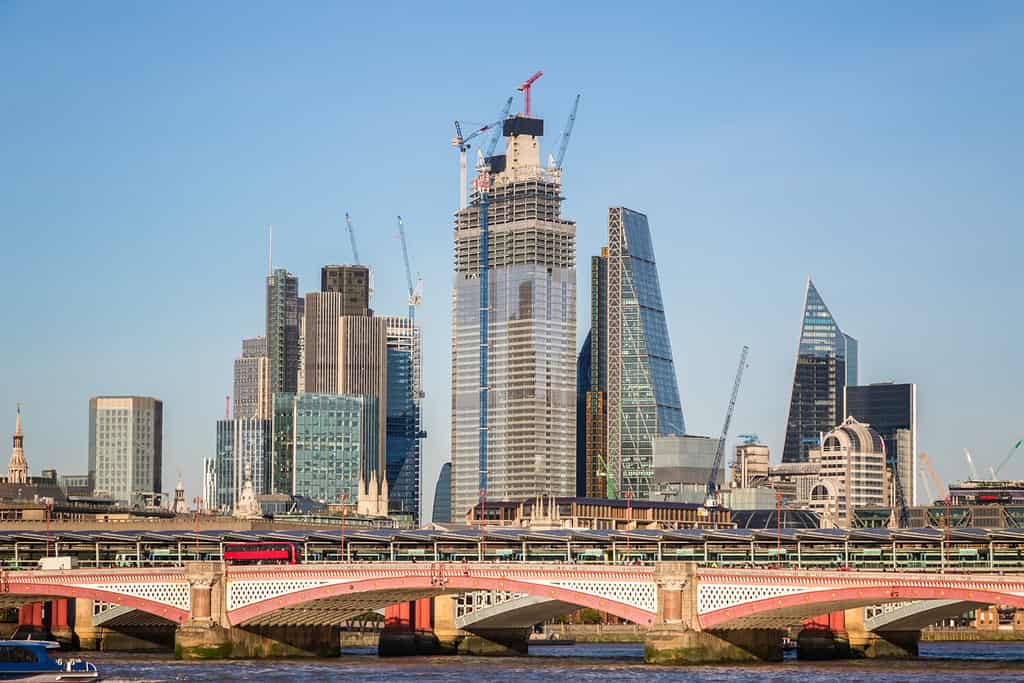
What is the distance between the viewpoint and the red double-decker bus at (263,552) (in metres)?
183

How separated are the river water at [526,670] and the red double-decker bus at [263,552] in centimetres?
1689

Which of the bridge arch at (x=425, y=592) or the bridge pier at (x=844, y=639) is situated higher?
the bridge arch at (x=425, y=592)

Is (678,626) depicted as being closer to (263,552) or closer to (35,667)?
(35,667)

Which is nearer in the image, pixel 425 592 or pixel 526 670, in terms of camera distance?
pixel 526 670

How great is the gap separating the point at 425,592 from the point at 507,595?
2023cm

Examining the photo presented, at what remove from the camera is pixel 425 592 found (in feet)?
502

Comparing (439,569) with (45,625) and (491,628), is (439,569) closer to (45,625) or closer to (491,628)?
(491,628)

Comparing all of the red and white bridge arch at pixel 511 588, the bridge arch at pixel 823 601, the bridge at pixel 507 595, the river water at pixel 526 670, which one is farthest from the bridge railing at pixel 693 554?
the bridge arch at pixel 823 601

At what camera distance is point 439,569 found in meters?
147

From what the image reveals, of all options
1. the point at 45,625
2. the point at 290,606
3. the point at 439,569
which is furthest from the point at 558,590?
the point at 45,625

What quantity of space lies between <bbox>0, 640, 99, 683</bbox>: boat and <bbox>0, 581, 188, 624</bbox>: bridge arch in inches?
1166

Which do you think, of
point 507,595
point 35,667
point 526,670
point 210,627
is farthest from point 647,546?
point 35,667

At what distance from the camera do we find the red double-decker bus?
183250 millimetres

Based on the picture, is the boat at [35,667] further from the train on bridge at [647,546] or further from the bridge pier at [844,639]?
the bridge pier at [844,639]
